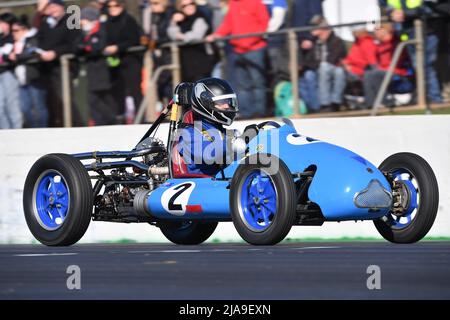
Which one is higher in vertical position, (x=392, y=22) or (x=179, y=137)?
(x=392, y=22)

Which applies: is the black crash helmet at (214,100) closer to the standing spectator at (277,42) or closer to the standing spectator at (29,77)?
the standing spectator at (277,42)

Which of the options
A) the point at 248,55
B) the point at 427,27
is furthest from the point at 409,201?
the point at 248,55

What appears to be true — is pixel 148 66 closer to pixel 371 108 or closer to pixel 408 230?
pixel 371 108

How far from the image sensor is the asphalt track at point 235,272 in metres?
6.67

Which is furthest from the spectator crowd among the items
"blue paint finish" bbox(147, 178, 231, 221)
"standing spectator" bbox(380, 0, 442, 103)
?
"blue paint finish" bbox(147, 178, 231, 221)

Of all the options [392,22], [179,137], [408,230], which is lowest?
[408,230]

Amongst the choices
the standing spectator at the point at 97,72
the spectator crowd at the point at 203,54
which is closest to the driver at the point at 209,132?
the spectator crowd at the point at 203,54

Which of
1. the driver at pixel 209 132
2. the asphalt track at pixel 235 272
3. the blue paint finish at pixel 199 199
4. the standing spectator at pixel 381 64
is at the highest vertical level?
the standing spectator at pixel 381 64

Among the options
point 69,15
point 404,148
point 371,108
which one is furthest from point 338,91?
point 69,15

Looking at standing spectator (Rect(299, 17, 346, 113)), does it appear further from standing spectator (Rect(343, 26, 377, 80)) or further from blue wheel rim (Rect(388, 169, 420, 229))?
blue wheel rim (Rect(388, 169, 420, 229))

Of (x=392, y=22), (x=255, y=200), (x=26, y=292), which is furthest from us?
(x=392, y=22)

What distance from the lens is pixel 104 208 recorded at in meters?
11.0

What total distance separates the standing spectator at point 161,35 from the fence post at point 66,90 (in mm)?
1165
